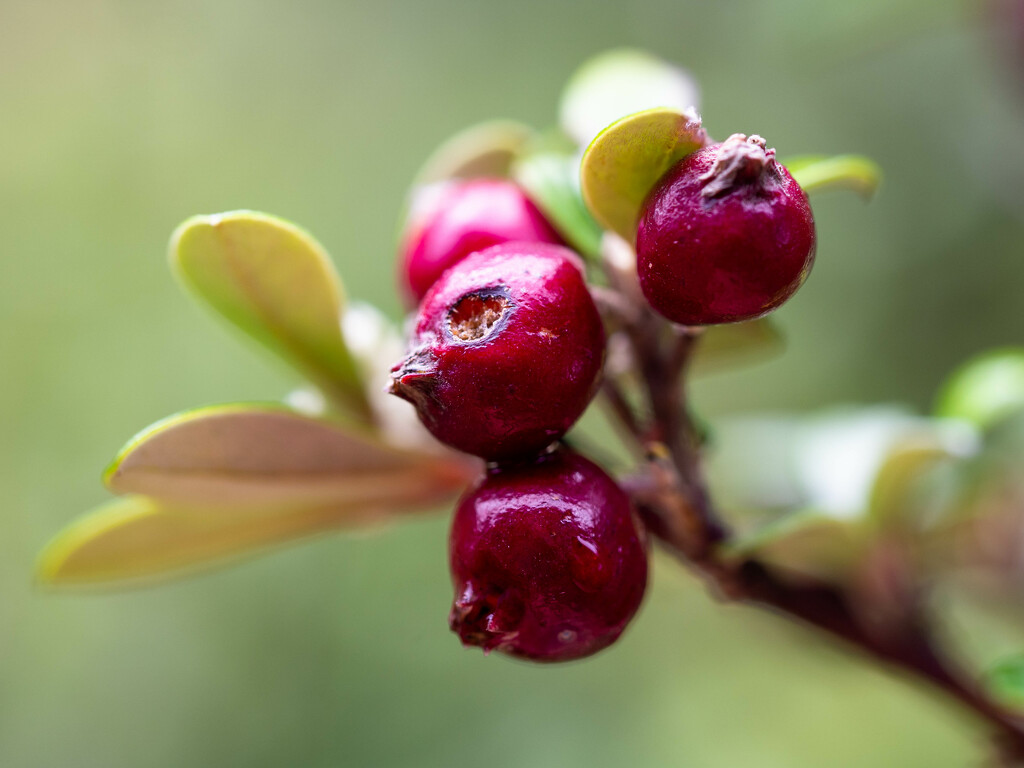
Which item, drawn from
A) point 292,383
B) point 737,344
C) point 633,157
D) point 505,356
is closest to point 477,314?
point 505,356

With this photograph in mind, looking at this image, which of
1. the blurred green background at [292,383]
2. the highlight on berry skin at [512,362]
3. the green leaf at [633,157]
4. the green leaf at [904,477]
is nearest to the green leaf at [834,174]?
the highlight on berry skin at [512,362]

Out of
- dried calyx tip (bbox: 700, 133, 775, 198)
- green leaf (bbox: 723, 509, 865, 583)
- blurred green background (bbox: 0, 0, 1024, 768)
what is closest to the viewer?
dried calyx tip (bbox: 700, 133, 775, 198)

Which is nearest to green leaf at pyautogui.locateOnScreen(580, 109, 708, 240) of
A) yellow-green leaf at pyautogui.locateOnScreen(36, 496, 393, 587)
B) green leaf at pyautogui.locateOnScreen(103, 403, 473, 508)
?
green leaf at pyautogui.locateOnScreen(103, 403, 473, 508)

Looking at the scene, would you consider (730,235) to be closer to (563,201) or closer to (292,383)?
(563,201)

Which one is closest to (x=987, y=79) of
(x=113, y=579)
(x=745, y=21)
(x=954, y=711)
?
(x=745, y=21)

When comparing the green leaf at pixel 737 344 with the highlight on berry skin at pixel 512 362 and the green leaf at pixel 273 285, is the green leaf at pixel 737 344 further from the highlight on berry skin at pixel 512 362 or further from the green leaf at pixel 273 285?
the green leaf at pixel 273 285

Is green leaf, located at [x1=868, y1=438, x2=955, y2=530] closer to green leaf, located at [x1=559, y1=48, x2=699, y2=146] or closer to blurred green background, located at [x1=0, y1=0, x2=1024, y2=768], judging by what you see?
green leaf, located at [x1=559, y1=48, x2=699, y2=146]
